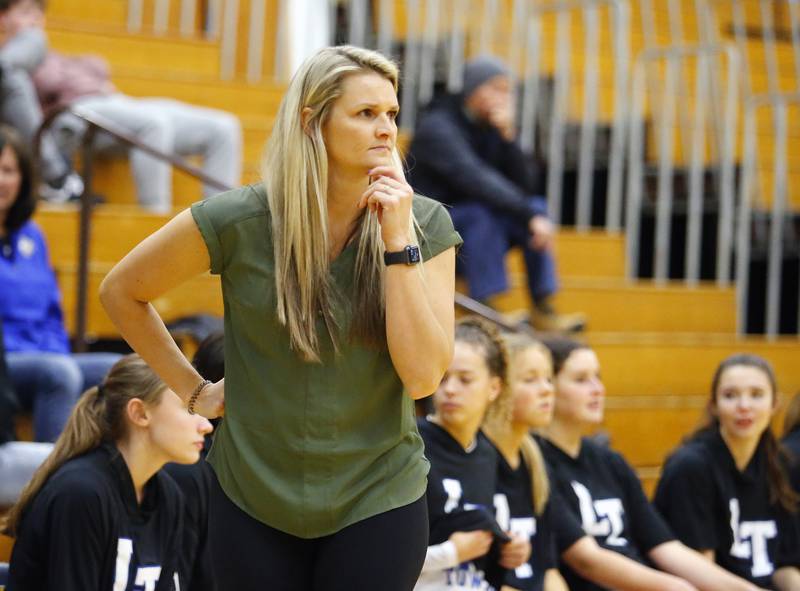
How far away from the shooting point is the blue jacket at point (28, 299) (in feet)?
13.3

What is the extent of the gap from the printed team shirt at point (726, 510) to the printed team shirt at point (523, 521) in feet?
2.08

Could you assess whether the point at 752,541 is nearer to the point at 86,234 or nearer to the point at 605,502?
the point at 605,502

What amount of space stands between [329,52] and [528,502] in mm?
1904

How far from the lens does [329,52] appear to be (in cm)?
194

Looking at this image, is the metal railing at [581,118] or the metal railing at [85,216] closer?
the metal railing at [85,216]

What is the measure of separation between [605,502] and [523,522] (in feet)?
1.33

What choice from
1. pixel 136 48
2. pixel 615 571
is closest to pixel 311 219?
pixel 615 571

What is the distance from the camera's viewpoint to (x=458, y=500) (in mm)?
3264

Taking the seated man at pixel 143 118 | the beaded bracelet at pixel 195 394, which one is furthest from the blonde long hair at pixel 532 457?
the seated man at pixel 143 118

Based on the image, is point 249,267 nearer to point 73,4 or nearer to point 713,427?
point 713,427

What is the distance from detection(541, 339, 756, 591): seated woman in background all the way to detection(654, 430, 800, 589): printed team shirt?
0.13 m

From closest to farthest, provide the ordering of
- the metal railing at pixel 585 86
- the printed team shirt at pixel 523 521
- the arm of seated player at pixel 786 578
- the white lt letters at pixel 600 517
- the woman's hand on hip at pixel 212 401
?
the woman's hand on hip at pixel 212 401 < the printed team shirt at pixel 523 521 < the white lt letters at pixel 600 517 < the arm of seated player at pixel 786 578 < the metal railing at pixel 585 86

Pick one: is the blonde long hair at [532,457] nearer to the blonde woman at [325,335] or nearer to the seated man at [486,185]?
the seated man at [486,185]

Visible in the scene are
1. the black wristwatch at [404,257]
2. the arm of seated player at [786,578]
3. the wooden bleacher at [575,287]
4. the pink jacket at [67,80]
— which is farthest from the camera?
the pink jacket at [67,80]
